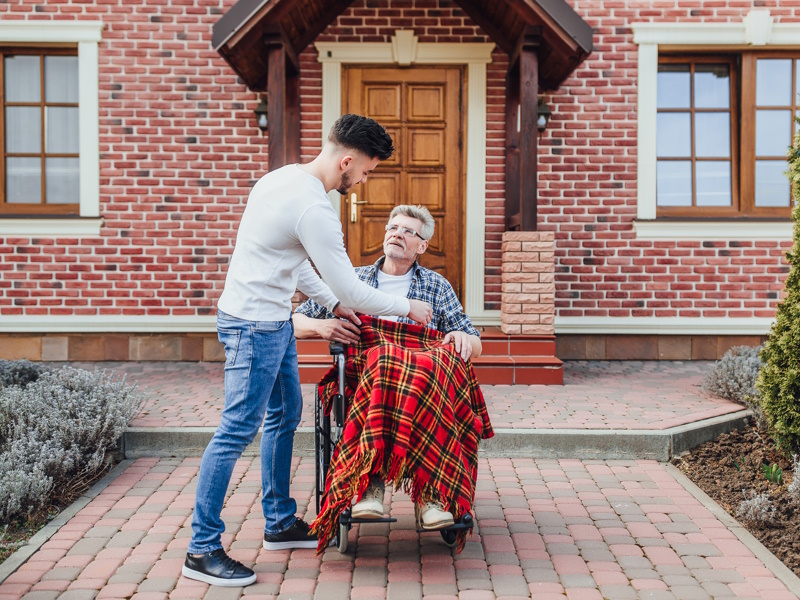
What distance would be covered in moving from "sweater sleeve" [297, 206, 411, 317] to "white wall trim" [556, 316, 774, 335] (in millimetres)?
4812

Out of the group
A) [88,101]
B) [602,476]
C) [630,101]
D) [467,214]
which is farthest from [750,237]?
[88,101]

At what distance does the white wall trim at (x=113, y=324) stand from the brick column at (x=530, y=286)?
2986 mm

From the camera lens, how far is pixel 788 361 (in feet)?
13.8

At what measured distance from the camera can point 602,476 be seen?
4430mm

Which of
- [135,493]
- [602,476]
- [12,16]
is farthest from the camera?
[12,16]

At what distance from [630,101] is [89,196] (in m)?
5.38

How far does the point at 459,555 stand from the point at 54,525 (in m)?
1.90

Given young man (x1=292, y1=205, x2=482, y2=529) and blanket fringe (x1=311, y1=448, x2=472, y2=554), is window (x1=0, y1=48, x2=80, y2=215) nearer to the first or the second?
young man (x1=292, y1=205, x2=482, y2=529)

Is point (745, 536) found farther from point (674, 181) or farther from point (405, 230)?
point (674, 181)

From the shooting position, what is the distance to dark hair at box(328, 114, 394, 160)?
10.1 ft

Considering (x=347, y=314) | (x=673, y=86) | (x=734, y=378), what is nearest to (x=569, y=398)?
(x=734, y=378)

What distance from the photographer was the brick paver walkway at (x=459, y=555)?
9.71 ft

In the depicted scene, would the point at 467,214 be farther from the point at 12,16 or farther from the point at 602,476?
the point at 12,16

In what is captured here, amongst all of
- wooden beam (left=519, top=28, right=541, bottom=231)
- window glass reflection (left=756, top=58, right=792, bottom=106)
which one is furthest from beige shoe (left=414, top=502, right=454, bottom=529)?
window glass reflection (left=756, top=58, right=792, bottom=106)
